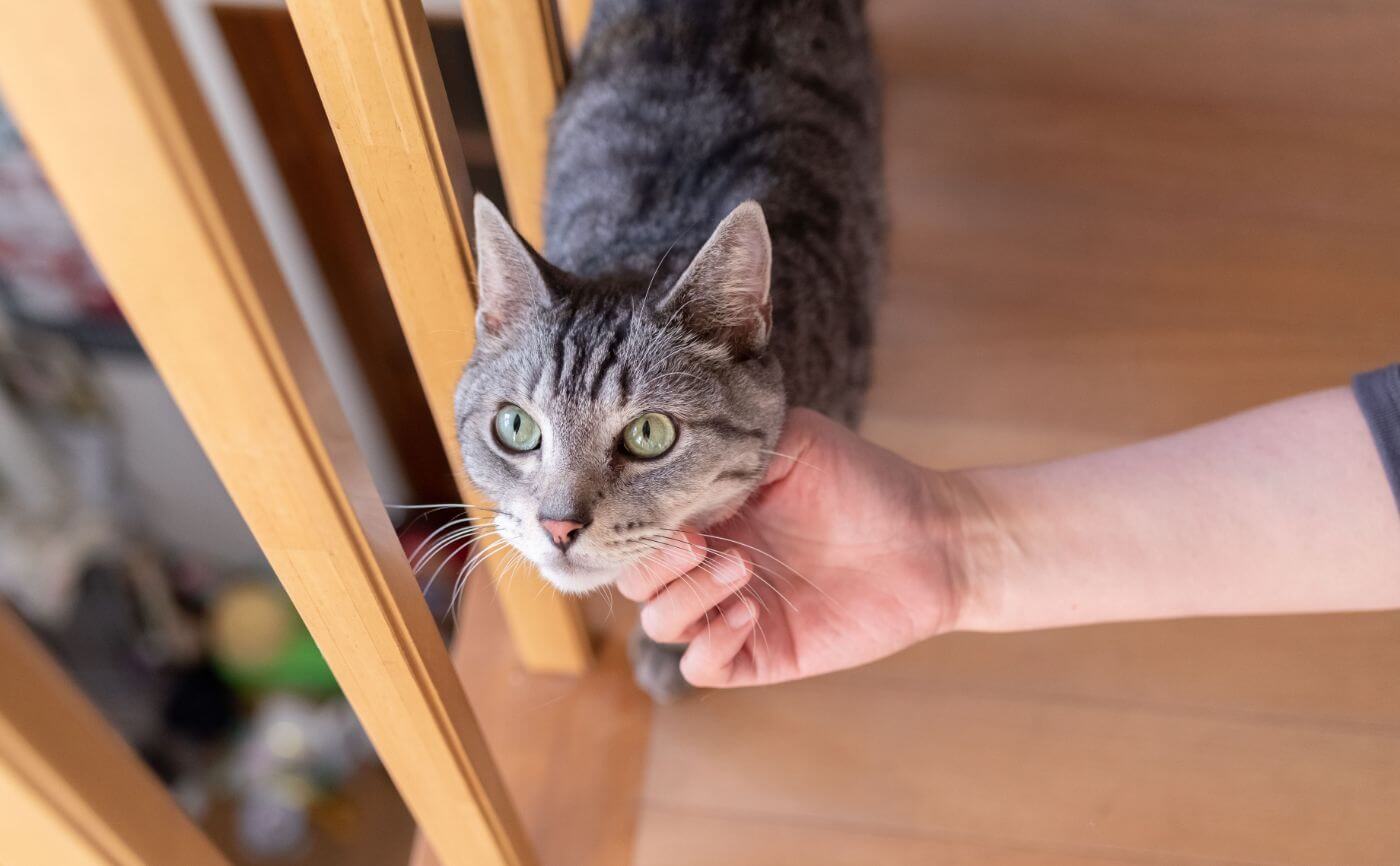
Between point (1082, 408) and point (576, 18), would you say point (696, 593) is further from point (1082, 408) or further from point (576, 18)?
point (576, 18)

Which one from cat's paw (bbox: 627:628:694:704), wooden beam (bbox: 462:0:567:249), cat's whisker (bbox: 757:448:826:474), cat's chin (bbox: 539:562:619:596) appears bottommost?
cat's paw (bbox: 627:628:694:704)

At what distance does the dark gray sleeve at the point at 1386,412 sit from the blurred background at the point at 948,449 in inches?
13.1

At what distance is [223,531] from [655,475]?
5.70 feet

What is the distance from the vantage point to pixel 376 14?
0.59 meters

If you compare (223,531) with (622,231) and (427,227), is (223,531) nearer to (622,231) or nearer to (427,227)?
(622,231)

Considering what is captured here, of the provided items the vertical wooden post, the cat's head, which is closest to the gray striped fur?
the cat's head

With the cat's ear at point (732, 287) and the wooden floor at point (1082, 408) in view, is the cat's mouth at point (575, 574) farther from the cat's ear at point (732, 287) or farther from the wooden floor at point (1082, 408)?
the wooden floor at point (1082, 408)

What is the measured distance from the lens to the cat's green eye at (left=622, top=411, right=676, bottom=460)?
0.76 metres

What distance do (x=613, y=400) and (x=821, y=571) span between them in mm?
275

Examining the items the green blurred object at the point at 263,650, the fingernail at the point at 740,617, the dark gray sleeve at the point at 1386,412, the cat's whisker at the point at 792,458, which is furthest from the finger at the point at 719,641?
the green blurred object at the point at 263,650

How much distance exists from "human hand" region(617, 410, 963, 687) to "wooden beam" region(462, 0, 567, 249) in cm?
45

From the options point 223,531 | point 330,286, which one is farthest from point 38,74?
point 223,531

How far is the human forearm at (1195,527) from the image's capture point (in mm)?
833

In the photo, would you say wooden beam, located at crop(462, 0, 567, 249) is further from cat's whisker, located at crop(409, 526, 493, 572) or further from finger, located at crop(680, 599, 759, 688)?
finger, located at crop(680, 599, 759, 688)
